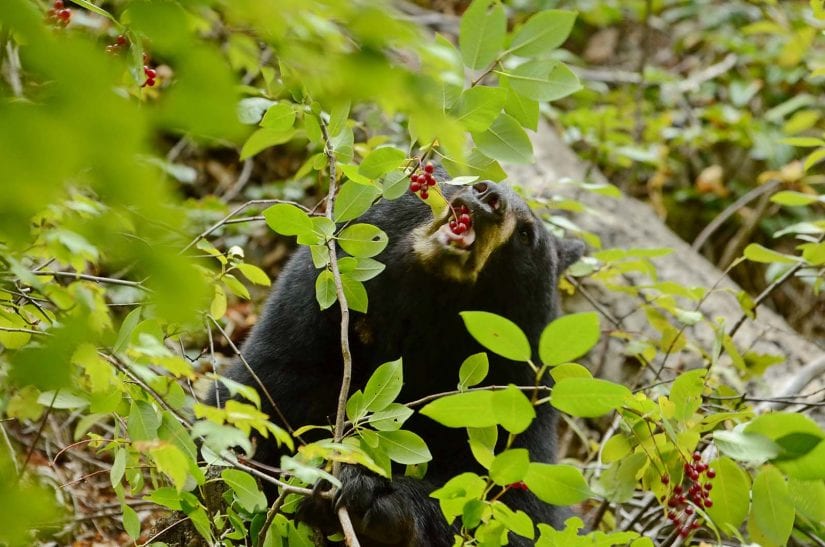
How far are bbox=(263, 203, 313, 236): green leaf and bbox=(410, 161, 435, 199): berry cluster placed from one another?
0.34 m

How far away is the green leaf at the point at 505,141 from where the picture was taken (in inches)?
78.8

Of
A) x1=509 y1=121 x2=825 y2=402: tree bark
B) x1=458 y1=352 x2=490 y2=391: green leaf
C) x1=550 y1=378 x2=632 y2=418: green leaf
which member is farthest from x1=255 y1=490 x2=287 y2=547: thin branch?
x1=509 y1=121 x2=825 y2=402: tree bark

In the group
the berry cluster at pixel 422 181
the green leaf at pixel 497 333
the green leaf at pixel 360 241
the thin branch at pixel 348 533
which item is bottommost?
the thin branch at pixel 348 533

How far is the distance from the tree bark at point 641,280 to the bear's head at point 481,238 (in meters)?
0.89

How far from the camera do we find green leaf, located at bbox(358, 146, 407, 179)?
79.5 inches

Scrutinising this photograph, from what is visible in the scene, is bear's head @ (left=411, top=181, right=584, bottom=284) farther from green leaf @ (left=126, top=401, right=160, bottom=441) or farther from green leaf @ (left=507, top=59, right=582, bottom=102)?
green leaf @ (left=126, top=401, right=160, bottom=441)

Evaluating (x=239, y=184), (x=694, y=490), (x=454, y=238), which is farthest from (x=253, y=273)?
(x=239, y=184)

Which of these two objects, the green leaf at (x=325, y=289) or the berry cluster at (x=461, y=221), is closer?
the green leaf at (x=325, y=289)

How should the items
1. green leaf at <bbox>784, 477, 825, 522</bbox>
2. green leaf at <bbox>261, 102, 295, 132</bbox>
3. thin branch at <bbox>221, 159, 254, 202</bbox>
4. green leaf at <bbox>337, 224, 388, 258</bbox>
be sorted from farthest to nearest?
thin branch at <bbox>221, 159, 254, 202</bbox> < green leaf at <bbox>261, 102, 295, 132</bbox> < green leaf at <bbox>337, 224, 388, 258</bbox> < green leaf at <bbox>784, 477, 825, 522</bbox>

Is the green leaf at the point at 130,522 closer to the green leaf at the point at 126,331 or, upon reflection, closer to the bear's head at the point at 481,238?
the green leaf at the point at 126,331

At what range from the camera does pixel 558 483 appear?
63.9 inches

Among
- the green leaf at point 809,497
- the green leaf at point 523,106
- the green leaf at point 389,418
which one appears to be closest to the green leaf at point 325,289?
the green leaf at point 389,418

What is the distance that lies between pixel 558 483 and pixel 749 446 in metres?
0.37

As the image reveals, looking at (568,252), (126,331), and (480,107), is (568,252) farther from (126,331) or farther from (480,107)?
(126,331)
